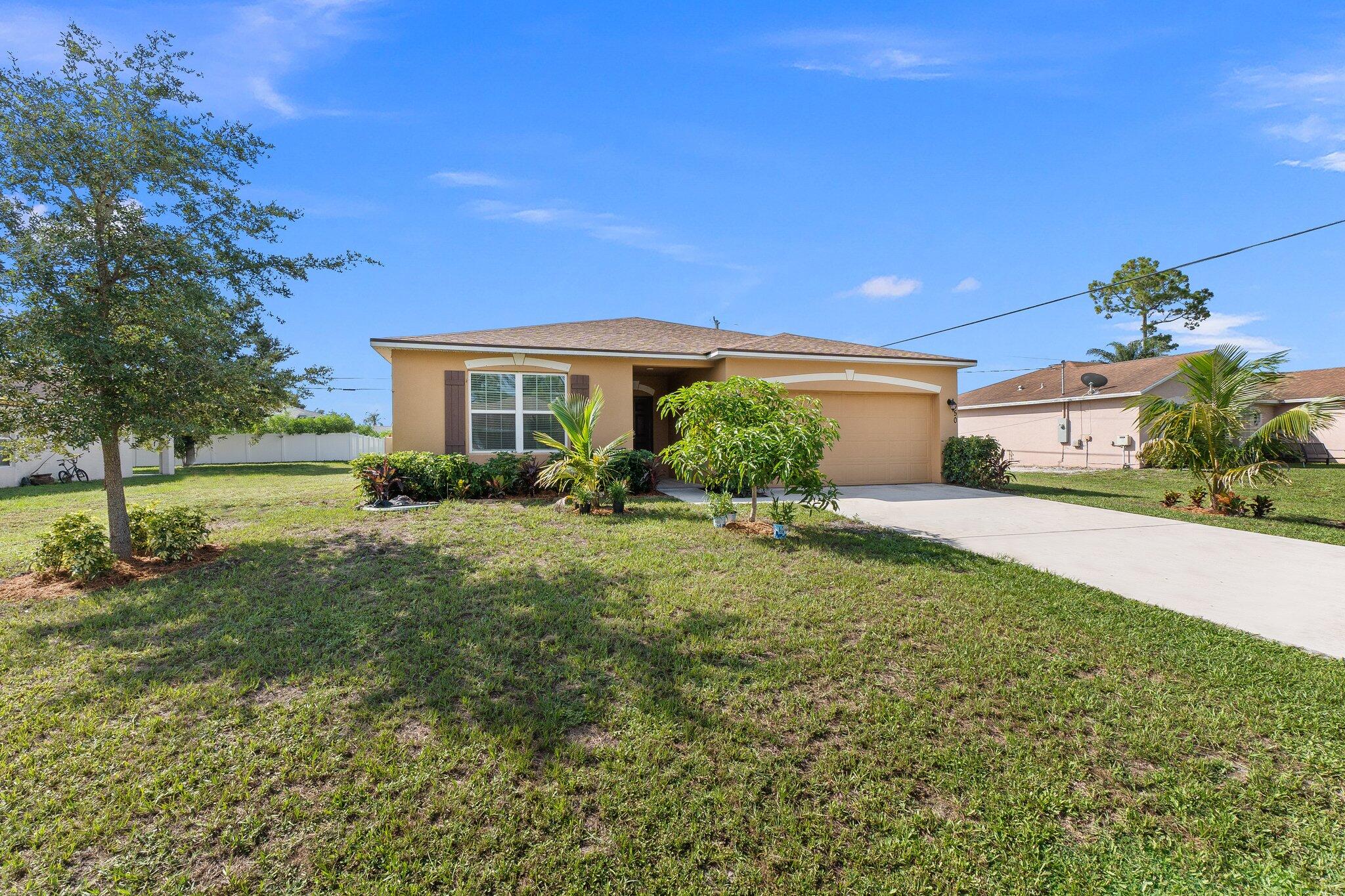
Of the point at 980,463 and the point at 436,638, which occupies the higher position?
the point at 980,463

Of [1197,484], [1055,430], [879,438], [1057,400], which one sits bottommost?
[1197,484]

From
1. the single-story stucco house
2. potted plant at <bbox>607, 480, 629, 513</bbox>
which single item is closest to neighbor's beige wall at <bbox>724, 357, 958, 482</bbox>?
potted plant at <bbox>607, 480, 629, 513</bbox>

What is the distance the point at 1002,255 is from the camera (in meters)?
14.5

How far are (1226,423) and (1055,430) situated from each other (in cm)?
1319

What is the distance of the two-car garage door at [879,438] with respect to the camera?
1246 cm

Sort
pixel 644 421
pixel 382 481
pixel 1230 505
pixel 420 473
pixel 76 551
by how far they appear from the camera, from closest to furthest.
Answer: pixel 76 551
pixel 382 481
pixel 420 473
pixel 1230 505
pixel 644 421

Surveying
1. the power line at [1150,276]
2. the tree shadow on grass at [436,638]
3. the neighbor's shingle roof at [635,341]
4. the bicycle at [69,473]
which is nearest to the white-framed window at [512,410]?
the neighbor's shingle roof at [635,341]

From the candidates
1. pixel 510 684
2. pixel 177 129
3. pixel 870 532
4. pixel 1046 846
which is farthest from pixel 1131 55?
pixel 177 129

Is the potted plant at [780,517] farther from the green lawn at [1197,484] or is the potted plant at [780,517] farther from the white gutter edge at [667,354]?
the green lawn at [1197,484]

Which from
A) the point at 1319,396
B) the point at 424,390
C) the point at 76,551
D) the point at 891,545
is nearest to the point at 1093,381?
the point at 1319,396

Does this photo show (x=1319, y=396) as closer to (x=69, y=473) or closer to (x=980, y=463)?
(x=980, y=463)

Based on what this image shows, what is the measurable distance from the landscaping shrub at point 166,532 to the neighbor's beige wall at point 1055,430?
2046cm

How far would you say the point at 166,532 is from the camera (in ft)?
19.0

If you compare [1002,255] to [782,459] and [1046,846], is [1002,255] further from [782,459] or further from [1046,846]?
[1046,846]
